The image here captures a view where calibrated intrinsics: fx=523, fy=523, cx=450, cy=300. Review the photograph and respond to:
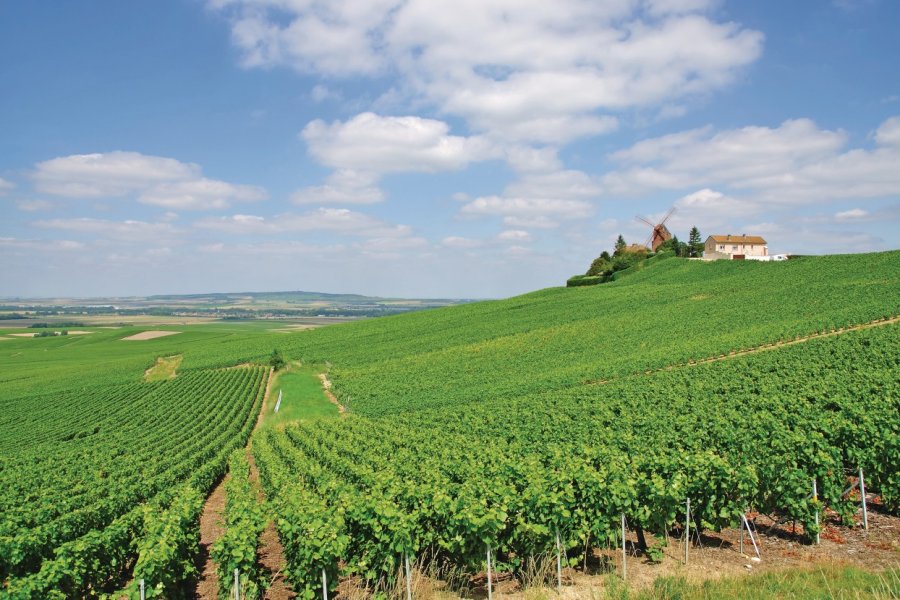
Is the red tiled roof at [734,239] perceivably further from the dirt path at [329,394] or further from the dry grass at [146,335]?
the dry grass at [146,335]

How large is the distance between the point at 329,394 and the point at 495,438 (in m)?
29.1

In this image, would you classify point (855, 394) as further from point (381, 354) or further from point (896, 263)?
point (896, 263)

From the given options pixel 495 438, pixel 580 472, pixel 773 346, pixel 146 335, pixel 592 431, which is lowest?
pixel 146 335

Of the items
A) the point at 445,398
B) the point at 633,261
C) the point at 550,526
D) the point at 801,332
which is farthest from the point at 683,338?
the point at 633,261

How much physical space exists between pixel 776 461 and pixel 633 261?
101513 mm

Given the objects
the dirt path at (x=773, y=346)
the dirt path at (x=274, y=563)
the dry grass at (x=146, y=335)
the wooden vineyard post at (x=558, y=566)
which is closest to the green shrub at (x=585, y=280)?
the dirt path at (x=773, y=346)

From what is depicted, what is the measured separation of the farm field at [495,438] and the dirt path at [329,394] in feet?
2.91

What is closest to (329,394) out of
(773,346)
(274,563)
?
(274,563)

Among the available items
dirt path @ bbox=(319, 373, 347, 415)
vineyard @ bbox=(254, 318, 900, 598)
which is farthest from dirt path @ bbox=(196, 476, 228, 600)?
dirt path @ bbox=(319, 373, 347, 415)

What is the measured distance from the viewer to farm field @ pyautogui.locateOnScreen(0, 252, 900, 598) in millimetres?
11539

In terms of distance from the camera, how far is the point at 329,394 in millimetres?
49500

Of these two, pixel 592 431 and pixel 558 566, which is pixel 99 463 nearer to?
pixel 592 431

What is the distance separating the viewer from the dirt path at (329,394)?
4391 centimetres

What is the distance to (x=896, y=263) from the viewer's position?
226ft
